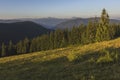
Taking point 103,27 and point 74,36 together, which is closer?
point 103,27

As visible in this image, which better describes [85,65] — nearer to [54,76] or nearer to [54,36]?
[54,76]

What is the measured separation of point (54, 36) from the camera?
150500 mm

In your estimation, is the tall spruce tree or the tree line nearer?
the tall spruce tree

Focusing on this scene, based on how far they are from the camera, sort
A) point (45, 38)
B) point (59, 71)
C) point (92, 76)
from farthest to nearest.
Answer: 1. point (45, 38)
2. point (59, 71)
3. point (92, 76)

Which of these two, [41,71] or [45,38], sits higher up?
[41,71]

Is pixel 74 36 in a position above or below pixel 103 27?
below

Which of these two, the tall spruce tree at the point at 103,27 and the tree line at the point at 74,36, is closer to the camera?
the tall spruce tree at the point at 103,27

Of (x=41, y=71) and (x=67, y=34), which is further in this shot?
(x=67, y=34)

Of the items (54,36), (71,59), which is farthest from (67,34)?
(71,59)

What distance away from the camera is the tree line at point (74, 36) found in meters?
103

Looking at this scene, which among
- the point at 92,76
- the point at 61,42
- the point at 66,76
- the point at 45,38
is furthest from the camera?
the point at 45,38

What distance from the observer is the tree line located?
103 meters

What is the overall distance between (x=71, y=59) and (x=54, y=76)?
4.09 m

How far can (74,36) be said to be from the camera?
462 feet
